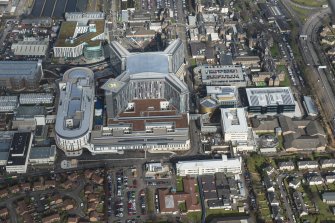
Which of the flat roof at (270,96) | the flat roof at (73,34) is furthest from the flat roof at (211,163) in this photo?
the flat roof at (73,34)

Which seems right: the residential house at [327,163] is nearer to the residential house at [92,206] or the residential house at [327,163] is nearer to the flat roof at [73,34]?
the residential house at [92,206]

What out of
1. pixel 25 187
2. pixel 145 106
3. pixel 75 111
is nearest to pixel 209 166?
pixel 145 106

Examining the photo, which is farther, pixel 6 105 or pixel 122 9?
pixel 122 9

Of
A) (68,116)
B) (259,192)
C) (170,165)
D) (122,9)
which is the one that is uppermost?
(122,9)

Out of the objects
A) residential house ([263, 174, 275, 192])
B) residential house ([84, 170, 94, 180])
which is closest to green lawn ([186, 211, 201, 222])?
residential house ([263, 174, 275, 192])

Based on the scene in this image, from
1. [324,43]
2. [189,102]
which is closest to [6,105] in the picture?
[189,102]

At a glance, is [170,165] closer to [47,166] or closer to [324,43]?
[47,166]

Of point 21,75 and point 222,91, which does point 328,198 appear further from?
point 21,75
